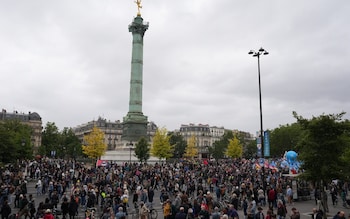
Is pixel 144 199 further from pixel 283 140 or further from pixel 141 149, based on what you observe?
pixel 283 140

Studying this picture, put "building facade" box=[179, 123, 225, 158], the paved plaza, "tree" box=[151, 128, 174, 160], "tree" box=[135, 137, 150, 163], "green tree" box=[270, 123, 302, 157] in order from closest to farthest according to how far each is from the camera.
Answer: the paved plaza → "tree" box=[135, 137, 150, 163] → "tree" box=[151, 128, 174, 160] → "green tree" box=[270, 123, 302, 157] → "building facade" box=[179, 123, 225, 158]

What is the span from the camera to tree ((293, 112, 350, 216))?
17.6 metres

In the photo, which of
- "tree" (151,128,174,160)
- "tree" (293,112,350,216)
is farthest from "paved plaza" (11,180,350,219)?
"tree" (151,128,174,160)

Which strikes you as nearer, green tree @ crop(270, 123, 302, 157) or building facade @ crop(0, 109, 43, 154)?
green tree @ crop(270, 123, 302, 157)

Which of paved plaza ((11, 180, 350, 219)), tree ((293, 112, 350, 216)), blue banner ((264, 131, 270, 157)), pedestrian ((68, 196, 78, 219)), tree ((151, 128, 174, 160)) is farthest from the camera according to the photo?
tree ((151, 128, 174, 160))

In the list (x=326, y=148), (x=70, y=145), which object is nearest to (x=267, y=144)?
(x=326, y=148)

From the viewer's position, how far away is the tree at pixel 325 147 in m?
17.6

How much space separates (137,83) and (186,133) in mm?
95213

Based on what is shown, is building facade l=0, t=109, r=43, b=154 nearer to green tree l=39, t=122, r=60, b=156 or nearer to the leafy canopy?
green tree l=39, t=122, r=60, b=156

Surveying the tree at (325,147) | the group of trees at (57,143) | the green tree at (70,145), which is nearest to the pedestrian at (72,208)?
the tree at (325,147)

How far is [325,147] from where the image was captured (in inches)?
702

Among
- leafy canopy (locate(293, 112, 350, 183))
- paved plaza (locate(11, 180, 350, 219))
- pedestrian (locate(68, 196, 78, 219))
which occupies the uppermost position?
leafy canopy (locate(293, 112, 350, 183))

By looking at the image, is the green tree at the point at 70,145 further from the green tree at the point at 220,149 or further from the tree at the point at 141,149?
the green tree at the point at 220,149

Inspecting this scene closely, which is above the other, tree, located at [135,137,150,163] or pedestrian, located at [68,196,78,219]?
tree, located at [135,137,150,163]
